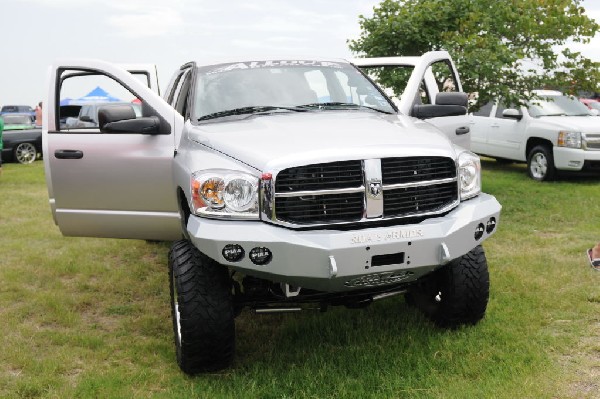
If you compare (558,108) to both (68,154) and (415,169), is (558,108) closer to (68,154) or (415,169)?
(415,169)

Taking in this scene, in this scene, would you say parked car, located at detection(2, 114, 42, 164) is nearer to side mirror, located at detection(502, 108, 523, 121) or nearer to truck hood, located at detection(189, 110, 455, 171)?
side mirror, located at detection(502, 108, 523, 121)

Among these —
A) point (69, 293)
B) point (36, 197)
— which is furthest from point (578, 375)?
point (36, 197)

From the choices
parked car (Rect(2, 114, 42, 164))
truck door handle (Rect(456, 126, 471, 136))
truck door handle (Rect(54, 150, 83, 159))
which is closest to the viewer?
truck door handle (Rect(54, 150, 83, 159))

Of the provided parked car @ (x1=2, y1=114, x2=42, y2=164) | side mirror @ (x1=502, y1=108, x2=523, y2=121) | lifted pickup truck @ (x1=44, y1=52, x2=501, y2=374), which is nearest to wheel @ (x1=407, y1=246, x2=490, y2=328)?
lifted pickup truck @ (x1=44, y1=52, x2=501, y2=374)

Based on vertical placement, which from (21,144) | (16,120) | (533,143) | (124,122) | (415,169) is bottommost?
(21,144)

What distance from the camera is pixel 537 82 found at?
11016mm

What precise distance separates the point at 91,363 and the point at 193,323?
0.97 meters

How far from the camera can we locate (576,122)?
39.2ft

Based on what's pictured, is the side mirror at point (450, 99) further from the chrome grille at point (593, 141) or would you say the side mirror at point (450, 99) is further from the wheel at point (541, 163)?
the wheel at point (541, 163)

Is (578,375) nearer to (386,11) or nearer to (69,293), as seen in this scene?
(69,293)

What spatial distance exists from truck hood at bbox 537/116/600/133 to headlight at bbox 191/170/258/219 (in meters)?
9.67

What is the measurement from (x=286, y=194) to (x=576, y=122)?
32.7 feet

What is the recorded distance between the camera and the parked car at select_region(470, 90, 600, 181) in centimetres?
1159

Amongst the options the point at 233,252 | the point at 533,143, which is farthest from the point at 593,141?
the point at 233,252
